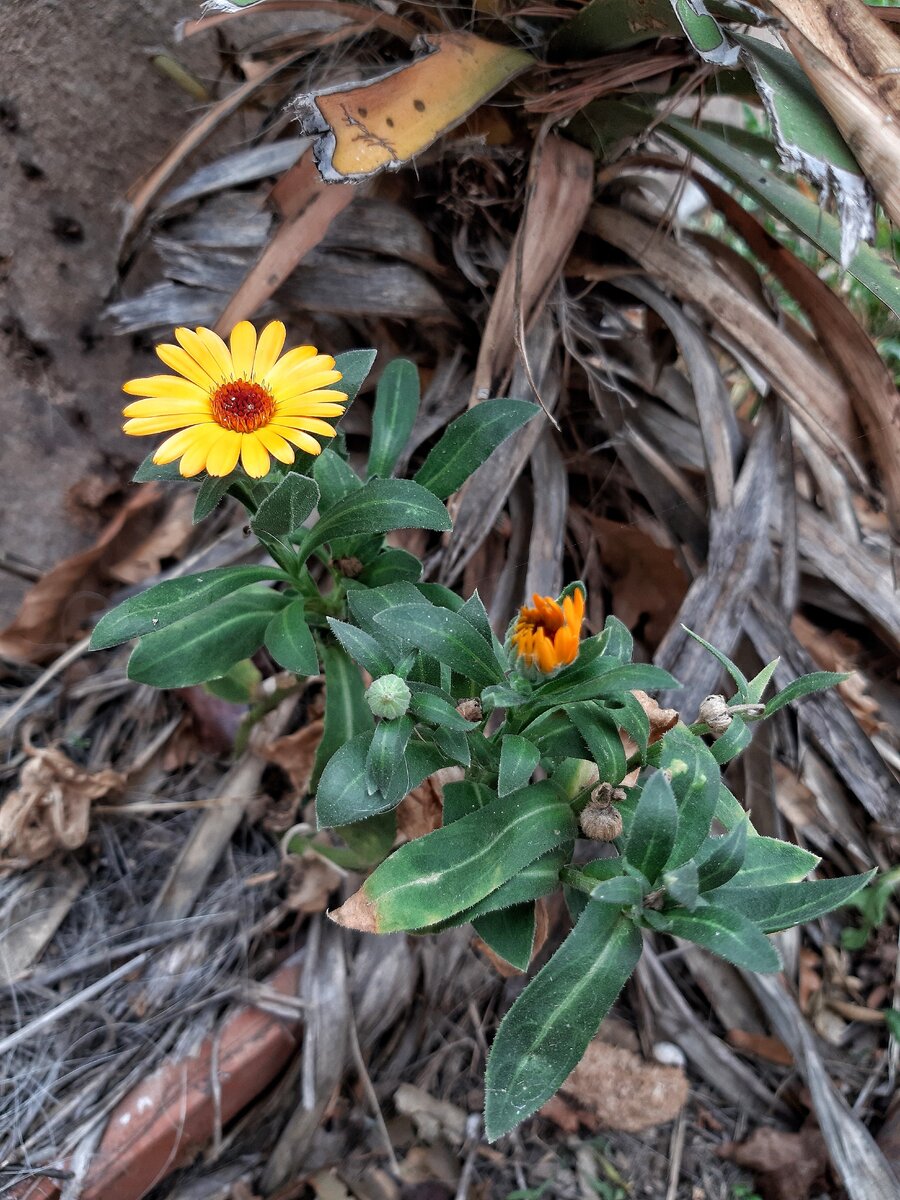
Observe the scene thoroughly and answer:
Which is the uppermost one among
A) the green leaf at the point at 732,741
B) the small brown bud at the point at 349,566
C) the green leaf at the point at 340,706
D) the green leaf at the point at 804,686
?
the green leaf at the point at 804,686

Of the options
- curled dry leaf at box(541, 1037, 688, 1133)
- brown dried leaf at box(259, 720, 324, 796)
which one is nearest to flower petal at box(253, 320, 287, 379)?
brown dried leaf at box(259, 720, 324, 796)

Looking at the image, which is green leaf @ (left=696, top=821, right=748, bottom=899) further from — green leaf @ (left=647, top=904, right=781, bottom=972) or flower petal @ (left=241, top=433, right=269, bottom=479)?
flower petal @ (left=241, top=433, right=269, bottom=479)

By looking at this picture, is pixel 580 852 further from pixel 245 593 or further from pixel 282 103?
pixel 282 103

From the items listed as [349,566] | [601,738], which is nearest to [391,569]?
[349,566]

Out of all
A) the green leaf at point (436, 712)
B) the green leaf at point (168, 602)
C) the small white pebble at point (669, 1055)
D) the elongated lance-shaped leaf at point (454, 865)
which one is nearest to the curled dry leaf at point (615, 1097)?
the small white pebble at point (669, 1055)

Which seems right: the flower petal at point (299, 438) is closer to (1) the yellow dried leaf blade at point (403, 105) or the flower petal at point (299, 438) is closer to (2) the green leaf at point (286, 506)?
(2) the green leaf at point (286, 506)

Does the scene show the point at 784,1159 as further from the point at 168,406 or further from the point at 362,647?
the point at 168,406
